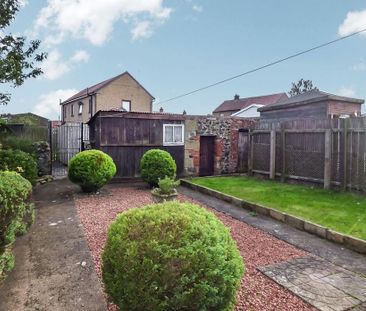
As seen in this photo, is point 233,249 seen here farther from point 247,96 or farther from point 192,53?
point 247,96

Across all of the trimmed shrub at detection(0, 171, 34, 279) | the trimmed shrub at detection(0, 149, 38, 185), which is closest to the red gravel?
the trimmed shrub at detection(0, 171, 34, 279)

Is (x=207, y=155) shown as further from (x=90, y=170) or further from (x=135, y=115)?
(x=90, y=170)

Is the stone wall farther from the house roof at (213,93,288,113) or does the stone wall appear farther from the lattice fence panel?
the house roof at (213,93,288,113)

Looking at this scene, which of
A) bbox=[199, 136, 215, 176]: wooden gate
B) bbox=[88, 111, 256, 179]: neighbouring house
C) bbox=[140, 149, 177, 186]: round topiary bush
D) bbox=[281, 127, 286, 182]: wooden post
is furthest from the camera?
bbox=[199, 136, 215, 176]: wooden gate

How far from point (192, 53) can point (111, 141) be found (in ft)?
29.6

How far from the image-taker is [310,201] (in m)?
7.89

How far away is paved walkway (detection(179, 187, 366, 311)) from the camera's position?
3.49 metres

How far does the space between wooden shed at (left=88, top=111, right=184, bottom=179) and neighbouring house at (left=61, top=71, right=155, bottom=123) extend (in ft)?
44.2

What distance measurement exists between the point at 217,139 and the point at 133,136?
4.13 m

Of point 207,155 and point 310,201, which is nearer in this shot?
point 310,201

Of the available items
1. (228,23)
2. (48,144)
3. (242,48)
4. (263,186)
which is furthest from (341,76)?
(48,144)

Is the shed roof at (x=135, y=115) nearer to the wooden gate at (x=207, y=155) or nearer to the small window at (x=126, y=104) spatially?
the wooden gate at (x=207, y=155)

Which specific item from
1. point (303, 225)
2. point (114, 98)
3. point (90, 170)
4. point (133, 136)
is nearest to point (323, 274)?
point (303, 225)

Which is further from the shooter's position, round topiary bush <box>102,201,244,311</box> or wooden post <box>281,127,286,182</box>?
wooden post <box>281,127,286,182</box>
